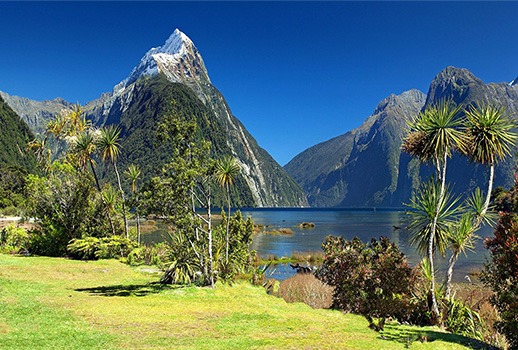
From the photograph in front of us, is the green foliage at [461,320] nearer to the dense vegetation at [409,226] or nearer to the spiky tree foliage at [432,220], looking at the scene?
Answer: the dense vegetation at [409,226]

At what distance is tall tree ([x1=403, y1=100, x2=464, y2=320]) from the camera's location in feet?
55.4

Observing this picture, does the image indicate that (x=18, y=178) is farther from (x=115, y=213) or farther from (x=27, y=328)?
(x=27, y=328)

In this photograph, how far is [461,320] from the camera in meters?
16.7

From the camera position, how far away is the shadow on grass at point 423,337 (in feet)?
41.8

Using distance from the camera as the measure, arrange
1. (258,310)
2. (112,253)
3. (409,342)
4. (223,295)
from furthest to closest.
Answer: (112,253) → (223,295) → (258,310) → (409,342)

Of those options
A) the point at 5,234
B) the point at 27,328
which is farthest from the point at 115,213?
the point at 27,328

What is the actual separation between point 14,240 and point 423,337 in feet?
100

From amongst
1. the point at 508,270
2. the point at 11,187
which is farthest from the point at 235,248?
the point at 11,187

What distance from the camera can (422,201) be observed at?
1723 cm

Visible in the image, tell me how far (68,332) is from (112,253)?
20.3m

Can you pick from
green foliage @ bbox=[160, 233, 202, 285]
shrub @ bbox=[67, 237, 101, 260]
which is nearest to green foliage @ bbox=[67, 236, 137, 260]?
shrub @ bbox=[67, 237, 101, 260]

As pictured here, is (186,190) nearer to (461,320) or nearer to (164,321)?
(164,321)

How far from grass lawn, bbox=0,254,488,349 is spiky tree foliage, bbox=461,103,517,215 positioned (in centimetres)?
815

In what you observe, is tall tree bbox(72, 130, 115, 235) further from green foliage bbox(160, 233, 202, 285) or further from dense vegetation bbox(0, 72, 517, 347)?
green foliage bbox(160, 233, 202, 285)
